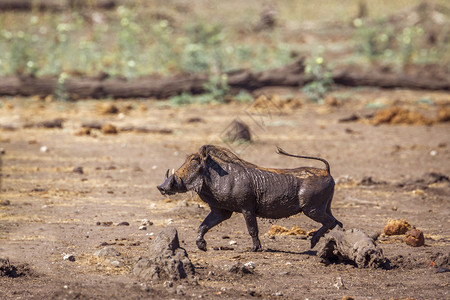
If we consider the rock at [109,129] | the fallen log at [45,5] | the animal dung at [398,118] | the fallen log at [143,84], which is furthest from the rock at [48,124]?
the fallen log at [45,5]

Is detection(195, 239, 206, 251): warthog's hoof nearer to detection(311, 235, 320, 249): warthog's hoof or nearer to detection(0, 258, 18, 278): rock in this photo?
detection(311, 235, 320, 249): warthog's hoof

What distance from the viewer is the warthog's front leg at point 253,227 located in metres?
6.07

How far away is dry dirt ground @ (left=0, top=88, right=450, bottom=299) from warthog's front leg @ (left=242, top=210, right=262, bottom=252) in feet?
0.30

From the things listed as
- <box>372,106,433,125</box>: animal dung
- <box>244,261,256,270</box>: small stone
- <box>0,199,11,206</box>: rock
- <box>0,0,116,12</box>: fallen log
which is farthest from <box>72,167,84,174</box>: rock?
<box>0,0,116,12</box>: fallen log

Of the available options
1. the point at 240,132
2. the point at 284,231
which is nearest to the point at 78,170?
the point at 240,132

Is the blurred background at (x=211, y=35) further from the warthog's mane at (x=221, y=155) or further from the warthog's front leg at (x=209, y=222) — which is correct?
the warthog's front leg at (x=209, y=222)

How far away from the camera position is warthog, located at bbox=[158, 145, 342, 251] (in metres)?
5.96

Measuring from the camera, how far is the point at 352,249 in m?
5.73

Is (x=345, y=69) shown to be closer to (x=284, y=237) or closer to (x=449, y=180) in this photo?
(x=449, y=180)

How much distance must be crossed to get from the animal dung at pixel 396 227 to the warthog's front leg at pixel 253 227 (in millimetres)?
1381

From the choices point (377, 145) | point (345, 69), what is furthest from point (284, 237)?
point (345, 69)

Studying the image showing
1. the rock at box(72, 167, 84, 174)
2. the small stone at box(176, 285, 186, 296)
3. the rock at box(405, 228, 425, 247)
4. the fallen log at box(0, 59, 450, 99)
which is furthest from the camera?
the fallen log at box(0, 59, 450, 99)

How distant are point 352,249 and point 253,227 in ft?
2.79

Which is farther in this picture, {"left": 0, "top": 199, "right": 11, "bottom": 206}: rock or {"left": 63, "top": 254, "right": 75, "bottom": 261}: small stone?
{"left": 0, "top": 199, "right": 11, "bottom": 206}: rock
